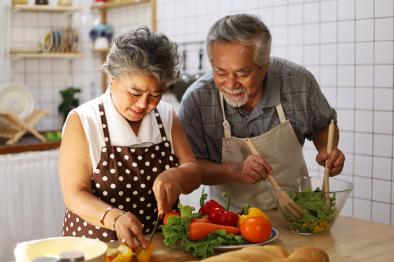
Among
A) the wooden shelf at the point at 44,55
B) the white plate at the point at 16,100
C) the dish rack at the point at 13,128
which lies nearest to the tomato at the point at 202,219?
the dish rack at the point at 13,128

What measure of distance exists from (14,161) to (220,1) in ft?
5.23

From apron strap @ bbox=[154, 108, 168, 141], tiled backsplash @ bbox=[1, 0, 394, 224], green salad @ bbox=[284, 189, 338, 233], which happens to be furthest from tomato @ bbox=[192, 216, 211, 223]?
tiled backsplash @ bbox=[1, 0, 394, 224]

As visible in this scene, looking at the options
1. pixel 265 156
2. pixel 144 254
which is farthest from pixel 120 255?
pixel 265 156

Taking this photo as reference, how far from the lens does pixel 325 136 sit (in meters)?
2.25

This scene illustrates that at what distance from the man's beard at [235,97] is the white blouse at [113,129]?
0.84ft

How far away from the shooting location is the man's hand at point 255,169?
1.91 m

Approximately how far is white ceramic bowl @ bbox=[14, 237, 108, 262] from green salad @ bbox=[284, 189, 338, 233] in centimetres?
76

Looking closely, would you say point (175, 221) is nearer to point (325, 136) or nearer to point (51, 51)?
point (325, 136)

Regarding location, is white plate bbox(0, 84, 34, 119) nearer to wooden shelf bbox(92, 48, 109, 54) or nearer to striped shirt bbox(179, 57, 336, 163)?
wooden shelf bbox(92, 48, 109, 54)

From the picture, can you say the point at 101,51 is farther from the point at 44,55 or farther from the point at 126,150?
the point at 126,150

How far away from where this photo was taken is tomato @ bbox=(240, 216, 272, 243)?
1.58m

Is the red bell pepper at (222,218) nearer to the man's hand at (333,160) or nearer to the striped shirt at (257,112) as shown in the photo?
the man's hand at (333,160)

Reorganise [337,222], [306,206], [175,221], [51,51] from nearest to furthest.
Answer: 1. [175,221]
2. [306,206]
3. [337,222]
4. [51,51]

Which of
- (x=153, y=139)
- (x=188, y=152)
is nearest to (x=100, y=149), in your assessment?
(x=153, y=139)
